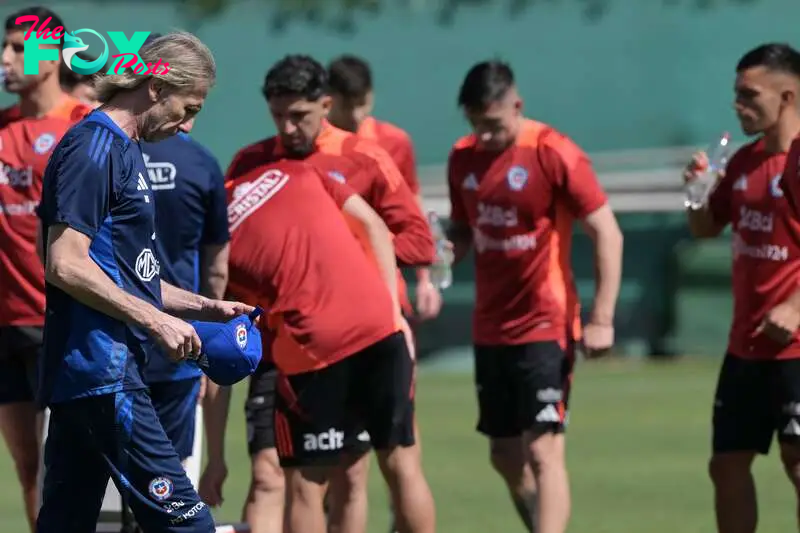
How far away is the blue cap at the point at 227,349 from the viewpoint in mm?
6145

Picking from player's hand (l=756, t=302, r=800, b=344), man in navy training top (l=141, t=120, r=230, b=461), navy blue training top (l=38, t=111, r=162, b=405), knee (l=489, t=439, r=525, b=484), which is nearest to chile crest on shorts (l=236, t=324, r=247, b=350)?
navy blue training top (l=38, t=111, r=162, b=405)

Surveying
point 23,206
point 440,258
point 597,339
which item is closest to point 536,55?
point 440,258

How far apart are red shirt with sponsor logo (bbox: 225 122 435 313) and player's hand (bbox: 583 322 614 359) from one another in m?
0.92

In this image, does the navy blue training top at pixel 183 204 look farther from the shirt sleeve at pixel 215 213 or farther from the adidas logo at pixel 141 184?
the adidas logo at pixel 141 184

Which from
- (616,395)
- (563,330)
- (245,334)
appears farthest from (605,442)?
(245,334)

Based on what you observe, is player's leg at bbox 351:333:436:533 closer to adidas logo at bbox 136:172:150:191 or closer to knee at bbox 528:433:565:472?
knee at bbox 528:433:565:472

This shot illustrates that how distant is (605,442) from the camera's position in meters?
13.8

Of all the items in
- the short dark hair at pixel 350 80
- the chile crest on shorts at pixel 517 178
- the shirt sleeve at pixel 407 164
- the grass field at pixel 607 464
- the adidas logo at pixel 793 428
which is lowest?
the grass field at pixel 607 464

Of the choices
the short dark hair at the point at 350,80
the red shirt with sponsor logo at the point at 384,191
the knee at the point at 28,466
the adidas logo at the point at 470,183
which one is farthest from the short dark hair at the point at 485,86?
the knee at the point at 28,466

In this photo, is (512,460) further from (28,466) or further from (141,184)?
(141,184)

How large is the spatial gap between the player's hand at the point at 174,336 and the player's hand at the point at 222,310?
51 cm

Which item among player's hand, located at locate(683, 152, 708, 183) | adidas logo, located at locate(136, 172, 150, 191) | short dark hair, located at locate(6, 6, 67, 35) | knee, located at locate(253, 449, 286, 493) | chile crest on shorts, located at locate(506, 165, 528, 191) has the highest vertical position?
short dark hair, located at locate(6, 6, 67, 35)

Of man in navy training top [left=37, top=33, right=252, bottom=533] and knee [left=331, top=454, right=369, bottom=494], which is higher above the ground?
man in navy training top [left=37, top=33, right=252, bottom=533]

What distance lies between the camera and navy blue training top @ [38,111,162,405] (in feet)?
19.3
